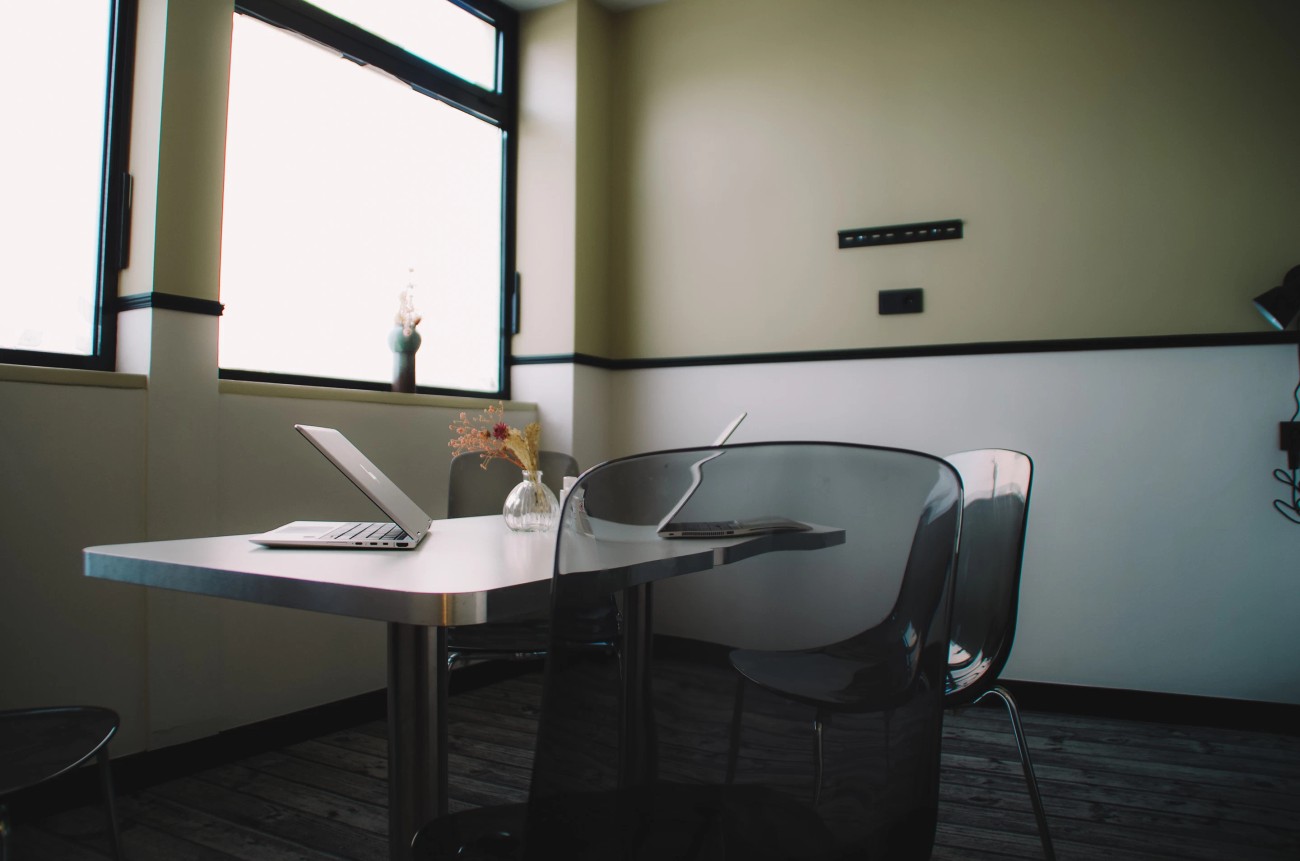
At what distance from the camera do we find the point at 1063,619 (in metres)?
2.86

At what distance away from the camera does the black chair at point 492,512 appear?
6.24 ft

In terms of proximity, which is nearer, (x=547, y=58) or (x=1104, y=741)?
(x=1104, y=741)

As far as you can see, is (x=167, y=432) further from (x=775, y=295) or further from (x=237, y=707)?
(x=775, y=295)

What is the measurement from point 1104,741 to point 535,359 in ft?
8.82

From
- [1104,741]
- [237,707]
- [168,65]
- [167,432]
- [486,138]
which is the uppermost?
[486,138]

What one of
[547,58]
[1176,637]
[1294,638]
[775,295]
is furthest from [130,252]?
[1294,638]

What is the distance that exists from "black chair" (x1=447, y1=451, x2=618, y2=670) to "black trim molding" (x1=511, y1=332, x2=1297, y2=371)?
1042 millimetres

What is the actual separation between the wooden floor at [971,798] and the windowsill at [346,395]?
3.67ft

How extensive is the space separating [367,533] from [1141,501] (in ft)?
8.97

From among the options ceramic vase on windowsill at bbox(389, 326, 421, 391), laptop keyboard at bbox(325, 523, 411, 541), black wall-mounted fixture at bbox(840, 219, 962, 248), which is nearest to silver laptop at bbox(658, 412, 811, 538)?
laptop keyboard at bbox(325, 523, 411, 541)

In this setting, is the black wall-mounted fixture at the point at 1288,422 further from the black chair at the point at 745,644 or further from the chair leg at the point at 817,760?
the chair leg at the point at 817,760

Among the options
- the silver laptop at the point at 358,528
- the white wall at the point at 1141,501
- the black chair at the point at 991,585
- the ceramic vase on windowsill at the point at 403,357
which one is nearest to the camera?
the silver laptop at the point at 358,528

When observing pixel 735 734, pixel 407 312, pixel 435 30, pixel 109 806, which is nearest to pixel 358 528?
pixel 109 806

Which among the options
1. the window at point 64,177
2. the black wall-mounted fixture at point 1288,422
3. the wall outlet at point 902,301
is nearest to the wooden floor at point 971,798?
the black wall-mounted fixture at point 1288,422
